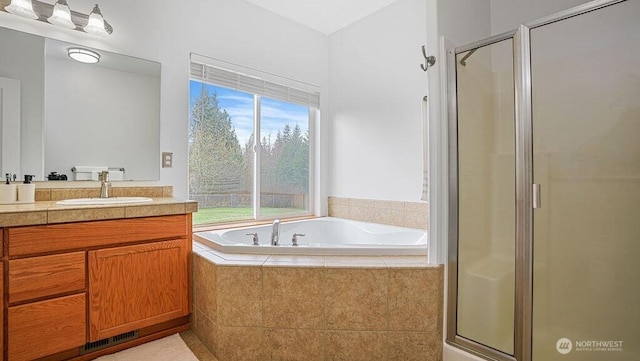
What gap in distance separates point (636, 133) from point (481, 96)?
681 millimetres

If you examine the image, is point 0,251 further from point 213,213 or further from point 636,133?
point 636,133

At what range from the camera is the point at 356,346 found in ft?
5.69

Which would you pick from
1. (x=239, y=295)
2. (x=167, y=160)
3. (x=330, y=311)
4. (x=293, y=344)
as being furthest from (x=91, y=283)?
(x=330, y=311)

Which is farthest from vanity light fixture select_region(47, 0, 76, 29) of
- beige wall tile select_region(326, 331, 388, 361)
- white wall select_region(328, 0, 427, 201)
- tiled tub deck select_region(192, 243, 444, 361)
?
beige wall tile select_region(326, 331, 388, 361)

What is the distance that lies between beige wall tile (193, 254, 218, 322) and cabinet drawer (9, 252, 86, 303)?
1.90ft

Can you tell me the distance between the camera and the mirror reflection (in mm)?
1924

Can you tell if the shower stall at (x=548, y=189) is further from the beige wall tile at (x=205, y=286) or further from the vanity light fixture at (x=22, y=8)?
the vanity light fixture at (x=22, y=8)

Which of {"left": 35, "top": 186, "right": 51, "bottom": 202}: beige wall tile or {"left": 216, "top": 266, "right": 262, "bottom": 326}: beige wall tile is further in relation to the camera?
{"left": 35, "top": 186, "right": 51, "bottom": 202}: beige wall tile

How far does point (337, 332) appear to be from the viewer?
1.74 meters

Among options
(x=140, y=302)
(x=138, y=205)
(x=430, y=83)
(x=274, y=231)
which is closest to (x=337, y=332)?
(x=274, y=231)

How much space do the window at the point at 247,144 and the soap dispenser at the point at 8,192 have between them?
1.11 metres

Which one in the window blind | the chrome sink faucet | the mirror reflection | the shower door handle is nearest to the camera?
the shower door handle

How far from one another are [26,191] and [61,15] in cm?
108

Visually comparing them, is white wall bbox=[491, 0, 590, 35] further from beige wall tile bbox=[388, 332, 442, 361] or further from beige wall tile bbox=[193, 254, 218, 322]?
beige wall tile bbox=[193, 254, 218, 322]
